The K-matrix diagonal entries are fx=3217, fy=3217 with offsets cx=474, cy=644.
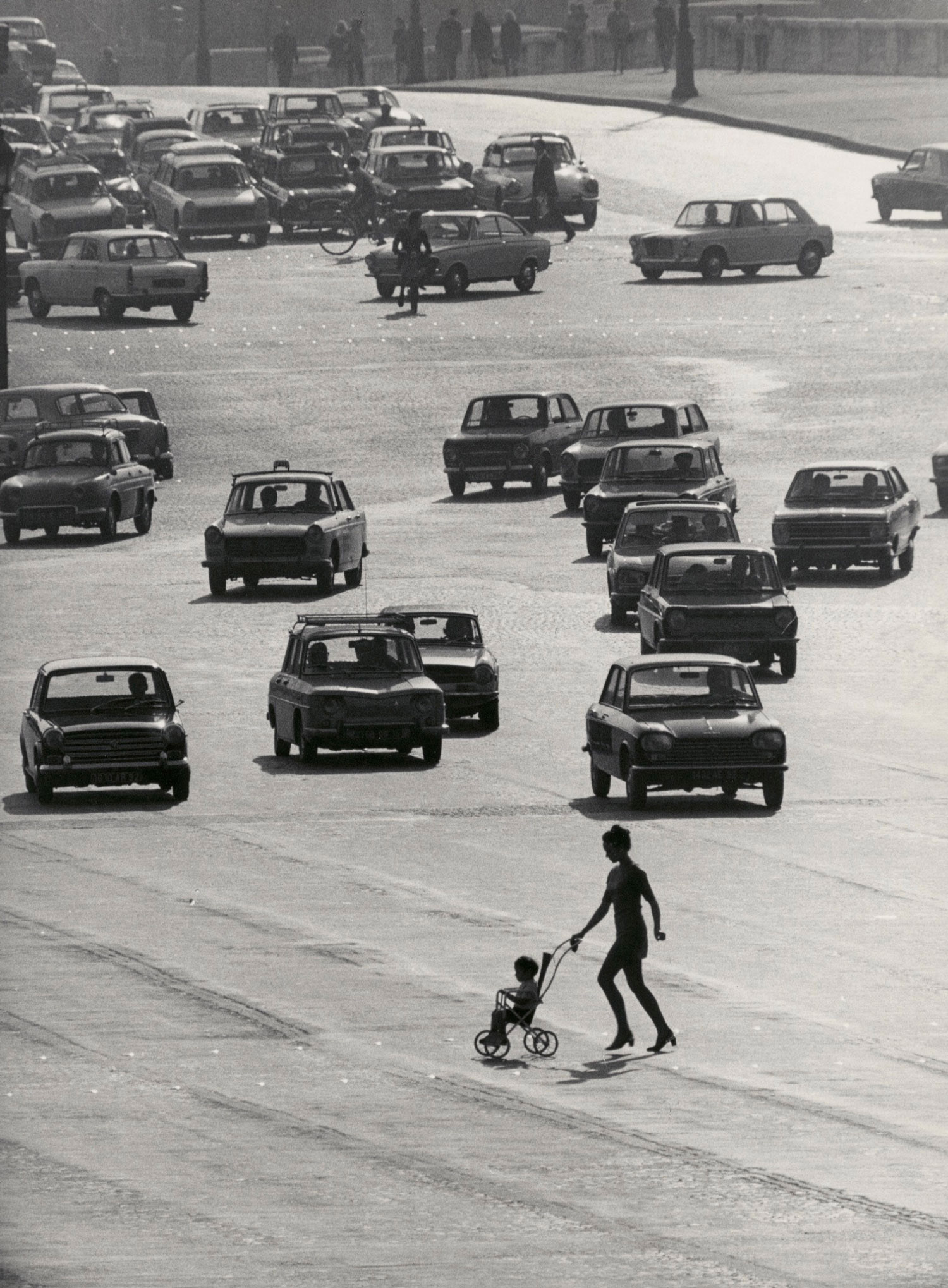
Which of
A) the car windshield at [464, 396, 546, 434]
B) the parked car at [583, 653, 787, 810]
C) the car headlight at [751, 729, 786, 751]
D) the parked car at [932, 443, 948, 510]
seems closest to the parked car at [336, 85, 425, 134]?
the car windshield at [464, 396, 546, 434]

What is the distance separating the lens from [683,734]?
23.6 m

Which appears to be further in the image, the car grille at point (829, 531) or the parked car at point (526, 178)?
the parked car at point (526, 178)

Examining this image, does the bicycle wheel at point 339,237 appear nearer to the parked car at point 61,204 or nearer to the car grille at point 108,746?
the parked car at point 61,204

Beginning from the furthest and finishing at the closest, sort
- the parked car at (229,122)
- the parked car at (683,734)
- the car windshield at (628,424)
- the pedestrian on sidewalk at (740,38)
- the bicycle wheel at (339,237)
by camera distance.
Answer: the pedestrian on sidewalk at (740,38) → the parked car at (229,122) → the bicycle wheel at (339,237) → the car windshield at (628,424) → the parked car at (683,734)

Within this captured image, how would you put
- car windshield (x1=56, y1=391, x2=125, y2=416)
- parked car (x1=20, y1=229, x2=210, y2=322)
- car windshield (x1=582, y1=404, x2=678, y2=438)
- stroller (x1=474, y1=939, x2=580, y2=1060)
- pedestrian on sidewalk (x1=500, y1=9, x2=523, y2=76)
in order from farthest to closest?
pedestrian on sidewalk (x1=500, y1=9, x2=523, y2=76)
parked car (x1=20, y1=229, x2=210, y2=322)
car windshield (x1=56, y1=391, x2=125, y2=416)
car windshield (x1=582, y1=404, x2=678, y2=438)
stroller (x1=474, y1=939, x2=580, y2=1060)

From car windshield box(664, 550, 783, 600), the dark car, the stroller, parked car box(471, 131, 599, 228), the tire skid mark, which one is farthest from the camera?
parked car box(471, 131, 599, 228)

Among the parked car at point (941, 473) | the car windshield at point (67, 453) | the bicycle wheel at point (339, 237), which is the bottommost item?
the bicycle wheel at point (339, 237)

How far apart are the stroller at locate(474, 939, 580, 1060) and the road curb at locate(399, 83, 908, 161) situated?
5630cm

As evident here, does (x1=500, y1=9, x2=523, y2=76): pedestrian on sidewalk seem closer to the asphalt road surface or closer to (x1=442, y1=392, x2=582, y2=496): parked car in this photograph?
(x1=442, y1=392, x2=582, y2=496): parked car

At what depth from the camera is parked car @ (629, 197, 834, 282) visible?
58406 millimetres

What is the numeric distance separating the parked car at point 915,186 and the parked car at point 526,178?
5920mm

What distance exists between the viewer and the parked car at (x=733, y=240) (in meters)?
58.4

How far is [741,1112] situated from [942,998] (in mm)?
2877

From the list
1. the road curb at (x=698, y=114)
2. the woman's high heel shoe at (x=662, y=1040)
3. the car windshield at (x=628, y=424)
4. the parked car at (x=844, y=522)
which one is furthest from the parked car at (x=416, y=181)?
the woman's high heel shoe at (x=662, y=1040)
